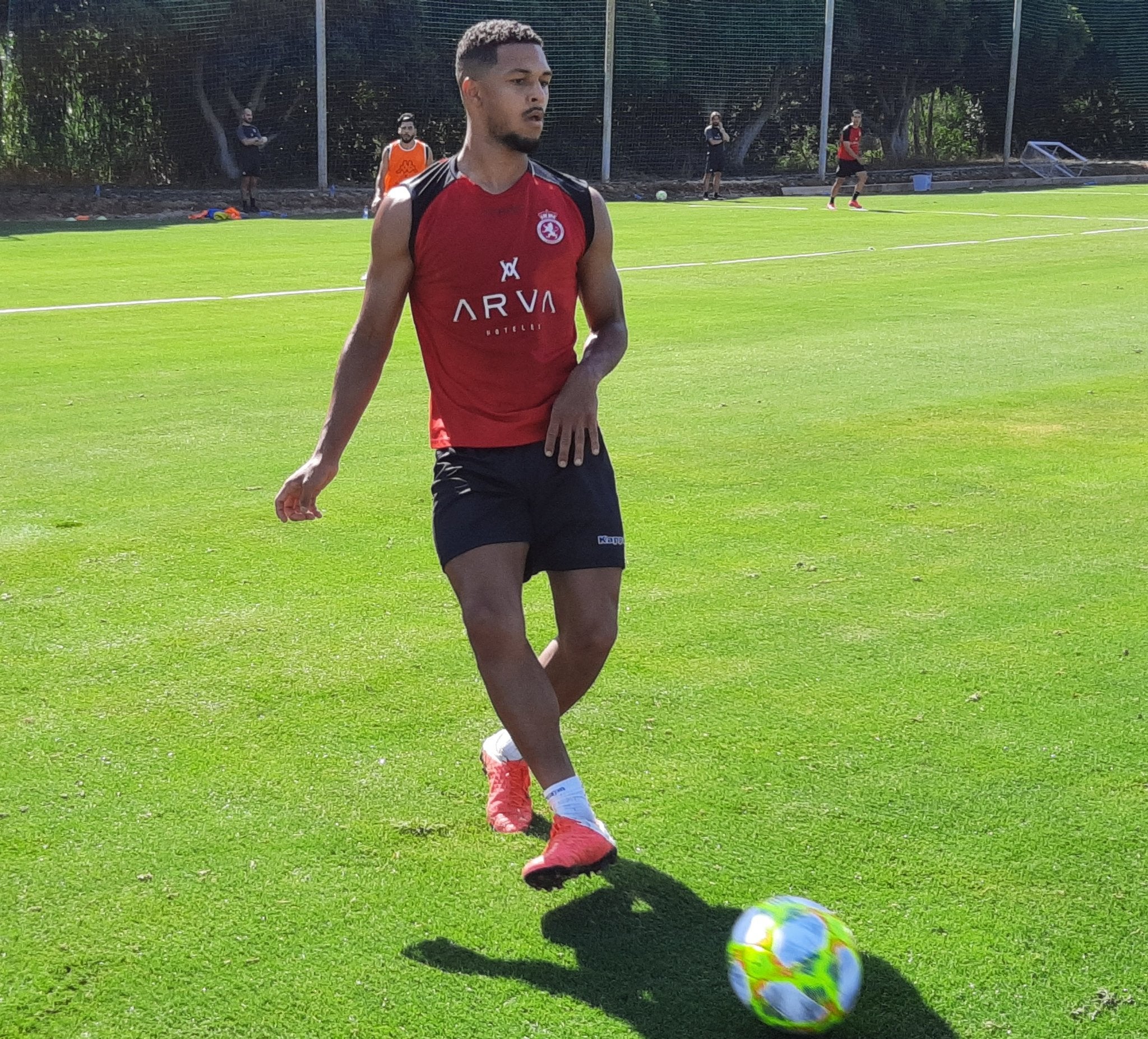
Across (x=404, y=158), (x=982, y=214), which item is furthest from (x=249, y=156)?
(x=982, y=214)

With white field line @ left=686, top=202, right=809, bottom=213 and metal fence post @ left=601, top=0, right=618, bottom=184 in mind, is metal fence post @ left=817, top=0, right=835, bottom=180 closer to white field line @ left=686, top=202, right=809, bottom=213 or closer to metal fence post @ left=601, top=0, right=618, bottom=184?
white field line @ left=686, top=202, right=809, bottom=213

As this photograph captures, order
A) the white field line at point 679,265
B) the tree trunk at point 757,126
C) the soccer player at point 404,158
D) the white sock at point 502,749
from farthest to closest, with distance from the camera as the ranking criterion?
the tree trunk at point 757,126 → the soccer player at point 404,158 → the white field line at point 679,265 → the white sock at point 502,749

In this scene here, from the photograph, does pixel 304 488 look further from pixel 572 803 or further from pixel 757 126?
pixel 757 126

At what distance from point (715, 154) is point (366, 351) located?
3239 centimetres

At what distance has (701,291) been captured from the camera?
15.8 m

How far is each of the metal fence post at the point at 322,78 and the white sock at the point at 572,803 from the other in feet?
99.9

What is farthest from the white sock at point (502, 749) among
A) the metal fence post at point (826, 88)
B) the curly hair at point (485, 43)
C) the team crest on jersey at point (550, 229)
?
the metal fence post at point (826, 88)

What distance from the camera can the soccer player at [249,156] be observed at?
3030 centimetres

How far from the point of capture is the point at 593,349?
3992mm

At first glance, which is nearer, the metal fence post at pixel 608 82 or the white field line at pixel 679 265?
the white field line at pixel 679 265

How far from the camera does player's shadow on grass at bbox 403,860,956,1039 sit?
306 cm

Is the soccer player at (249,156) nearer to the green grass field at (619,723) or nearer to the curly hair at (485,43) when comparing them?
the green grass field at (619,723)

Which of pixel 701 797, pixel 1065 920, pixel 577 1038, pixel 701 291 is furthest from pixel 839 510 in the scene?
pixel 701 291

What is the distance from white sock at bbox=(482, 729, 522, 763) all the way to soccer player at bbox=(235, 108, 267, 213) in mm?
28242
